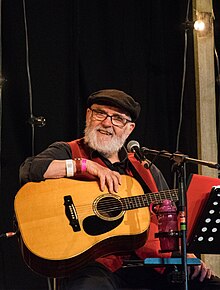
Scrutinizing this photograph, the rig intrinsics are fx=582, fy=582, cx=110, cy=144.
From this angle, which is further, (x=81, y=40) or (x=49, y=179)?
(x=81, y=40)

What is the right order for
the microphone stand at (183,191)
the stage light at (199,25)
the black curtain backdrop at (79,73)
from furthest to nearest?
the stage light at (199,25) < the black curtain backdrop at (79,73) < the microphone stand at (183,191)

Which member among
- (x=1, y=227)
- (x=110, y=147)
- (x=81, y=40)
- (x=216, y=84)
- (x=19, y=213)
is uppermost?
(x=81, y=40)

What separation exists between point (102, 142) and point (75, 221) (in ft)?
1.96

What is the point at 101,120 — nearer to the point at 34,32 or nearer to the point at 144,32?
the point at 34,32

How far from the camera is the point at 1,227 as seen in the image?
3818 millimetres

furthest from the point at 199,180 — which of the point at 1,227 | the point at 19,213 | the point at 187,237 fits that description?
the point at 1,227

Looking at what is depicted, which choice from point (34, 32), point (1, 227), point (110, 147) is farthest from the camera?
point (34, 32)

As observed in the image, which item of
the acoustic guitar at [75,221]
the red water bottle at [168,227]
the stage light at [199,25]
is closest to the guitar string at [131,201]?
the acoustic guitar at [75,221]

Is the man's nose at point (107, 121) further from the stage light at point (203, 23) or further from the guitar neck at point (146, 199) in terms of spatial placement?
the stage light at point (203, 23)

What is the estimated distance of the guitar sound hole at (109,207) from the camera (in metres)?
2.99

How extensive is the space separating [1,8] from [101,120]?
1201 millimetres

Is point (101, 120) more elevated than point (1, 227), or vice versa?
point (101, 120)

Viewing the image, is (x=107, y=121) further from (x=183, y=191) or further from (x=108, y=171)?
(x=183, y=191)

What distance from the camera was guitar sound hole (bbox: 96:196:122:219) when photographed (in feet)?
9.80
